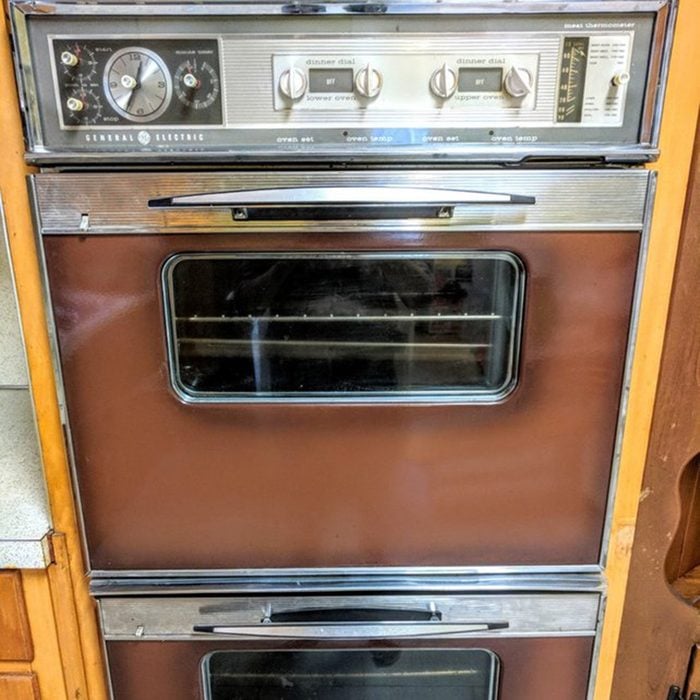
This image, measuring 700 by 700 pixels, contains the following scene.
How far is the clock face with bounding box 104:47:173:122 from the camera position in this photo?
0.70 m

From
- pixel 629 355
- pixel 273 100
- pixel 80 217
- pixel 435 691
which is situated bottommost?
pixel 435 691

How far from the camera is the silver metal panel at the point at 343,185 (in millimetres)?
739

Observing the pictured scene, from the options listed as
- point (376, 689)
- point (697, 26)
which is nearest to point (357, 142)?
point (697, 26)

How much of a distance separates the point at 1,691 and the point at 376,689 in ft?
1.88

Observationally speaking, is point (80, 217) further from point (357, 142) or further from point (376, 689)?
point (376, 689)

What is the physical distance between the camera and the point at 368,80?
0.70m

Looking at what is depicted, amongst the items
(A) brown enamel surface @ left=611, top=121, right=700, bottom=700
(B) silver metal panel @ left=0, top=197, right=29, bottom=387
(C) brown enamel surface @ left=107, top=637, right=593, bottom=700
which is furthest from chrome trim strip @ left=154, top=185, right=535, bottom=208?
(B) silver metal panel @ left=0, top=197, right=29, bottom=387

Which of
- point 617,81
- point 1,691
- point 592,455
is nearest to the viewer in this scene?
point 617,81

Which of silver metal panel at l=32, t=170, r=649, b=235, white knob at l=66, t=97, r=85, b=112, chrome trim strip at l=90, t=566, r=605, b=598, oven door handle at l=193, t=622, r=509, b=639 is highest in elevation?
white knob at l=66, t=97, r=85, b=112

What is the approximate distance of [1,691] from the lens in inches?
37.0

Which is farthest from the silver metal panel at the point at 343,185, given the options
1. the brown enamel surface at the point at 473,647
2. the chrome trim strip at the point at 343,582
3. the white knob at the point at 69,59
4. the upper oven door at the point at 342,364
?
the brown enamel surface at the point at 473,647

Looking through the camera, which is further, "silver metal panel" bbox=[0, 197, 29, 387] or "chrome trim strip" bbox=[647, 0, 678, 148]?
"silver metal panel" bbox=[0, 197, 29, 387]

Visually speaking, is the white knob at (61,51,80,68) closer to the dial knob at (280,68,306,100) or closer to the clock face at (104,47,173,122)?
the clock face at (104,47,173,122)

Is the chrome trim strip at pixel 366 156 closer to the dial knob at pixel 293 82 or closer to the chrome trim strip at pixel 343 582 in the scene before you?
the dial knob at pixel 293 82
